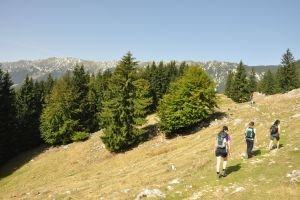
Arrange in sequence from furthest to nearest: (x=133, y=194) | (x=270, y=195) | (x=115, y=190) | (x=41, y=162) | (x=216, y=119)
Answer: (x=41, y=162), (x=216, y=119), (x=115, y=190), (x=133, y=194), (x=270, y=195)

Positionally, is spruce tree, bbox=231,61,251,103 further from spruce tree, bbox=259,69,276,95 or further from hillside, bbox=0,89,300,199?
hillside, bbox=0,89,300,199

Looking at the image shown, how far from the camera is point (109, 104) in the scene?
58500 mm

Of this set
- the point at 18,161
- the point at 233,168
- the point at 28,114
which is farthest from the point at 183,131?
the point at 28,114

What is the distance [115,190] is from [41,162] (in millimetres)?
39056

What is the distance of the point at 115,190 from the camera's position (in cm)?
2864

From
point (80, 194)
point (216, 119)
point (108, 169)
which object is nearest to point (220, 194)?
point (80, 194)

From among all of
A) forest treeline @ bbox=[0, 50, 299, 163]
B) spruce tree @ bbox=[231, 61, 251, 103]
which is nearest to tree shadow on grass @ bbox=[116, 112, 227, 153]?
forest treeline @ bbox=[0, 50, 299, 163]

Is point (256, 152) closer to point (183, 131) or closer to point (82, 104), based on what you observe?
point (183, 131)

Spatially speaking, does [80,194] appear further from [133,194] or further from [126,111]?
[126,111]

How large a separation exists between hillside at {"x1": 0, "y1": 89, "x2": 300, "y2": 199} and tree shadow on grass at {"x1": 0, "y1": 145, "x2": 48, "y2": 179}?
207 millimetres

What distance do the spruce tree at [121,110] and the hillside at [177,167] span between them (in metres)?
2.25

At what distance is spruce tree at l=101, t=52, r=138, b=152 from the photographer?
57.2 m

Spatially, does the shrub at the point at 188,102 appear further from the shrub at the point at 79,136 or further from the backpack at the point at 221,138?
the backpack at the point at 221,138

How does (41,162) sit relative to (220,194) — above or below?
below
